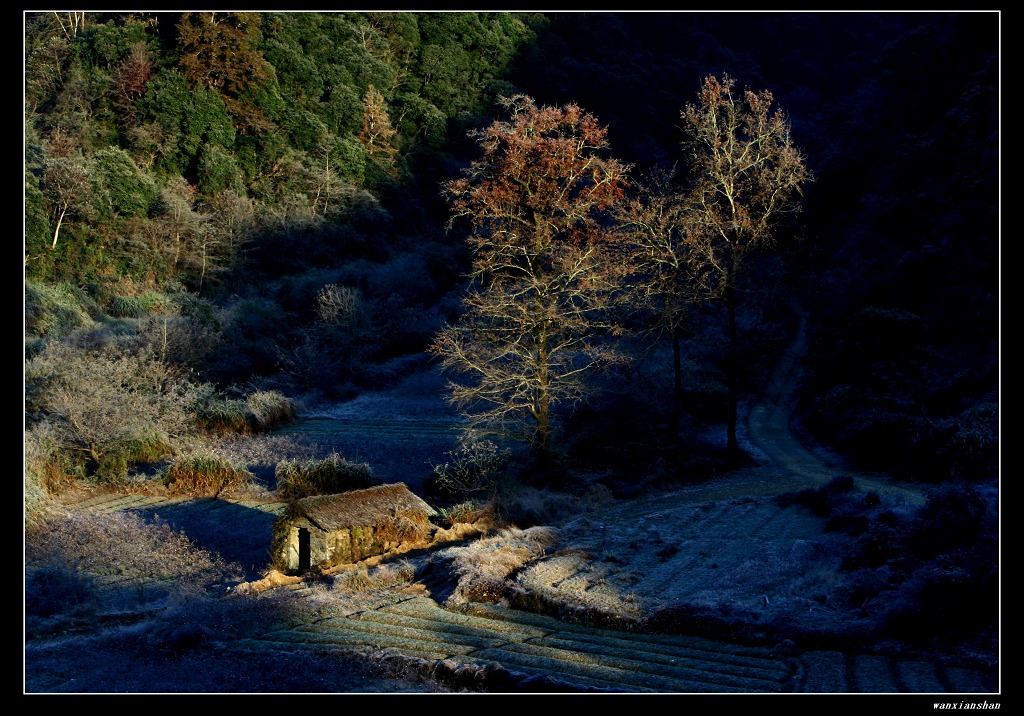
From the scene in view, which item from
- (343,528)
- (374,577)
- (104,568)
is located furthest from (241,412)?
(374,577)

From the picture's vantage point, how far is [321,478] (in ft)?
61.8

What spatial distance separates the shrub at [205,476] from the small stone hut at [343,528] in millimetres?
5833

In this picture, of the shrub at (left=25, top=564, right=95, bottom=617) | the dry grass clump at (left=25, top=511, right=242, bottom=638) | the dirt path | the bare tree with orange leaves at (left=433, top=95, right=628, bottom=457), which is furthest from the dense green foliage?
the shrub at (left=25, top=564, right=95, bottom=617)

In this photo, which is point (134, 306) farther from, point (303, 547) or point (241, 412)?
point (303, 547)

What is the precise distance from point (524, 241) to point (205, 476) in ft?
30.3

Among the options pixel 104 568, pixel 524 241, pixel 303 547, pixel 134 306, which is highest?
pixel 134 306

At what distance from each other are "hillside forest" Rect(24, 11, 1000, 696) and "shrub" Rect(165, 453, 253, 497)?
0.08m

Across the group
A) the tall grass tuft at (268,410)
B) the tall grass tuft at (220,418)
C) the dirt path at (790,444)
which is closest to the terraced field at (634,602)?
the dirt path at (790,444)

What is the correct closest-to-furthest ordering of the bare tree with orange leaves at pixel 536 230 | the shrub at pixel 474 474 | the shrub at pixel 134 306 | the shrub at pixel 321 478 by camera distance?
the bare tree with orange leaves at pixel 536 230 < the shrub at pixel 474 474 < the shrub at pixel 321 478 < the shrub at pixel 134 306

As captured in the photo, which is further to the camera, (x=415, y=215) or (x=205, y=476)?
(x=415, y=215)

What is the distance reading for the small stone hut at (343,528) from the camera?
524 inches

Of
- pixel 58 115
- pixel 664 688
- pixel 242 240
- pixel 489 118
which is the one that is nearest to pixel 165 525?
pixel 664 688

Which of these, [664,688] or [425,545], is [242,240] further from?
[664,688]

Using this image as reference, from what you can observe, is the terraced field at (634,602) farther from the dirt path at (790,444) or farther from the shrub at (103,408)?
the shrub at (103,408)
